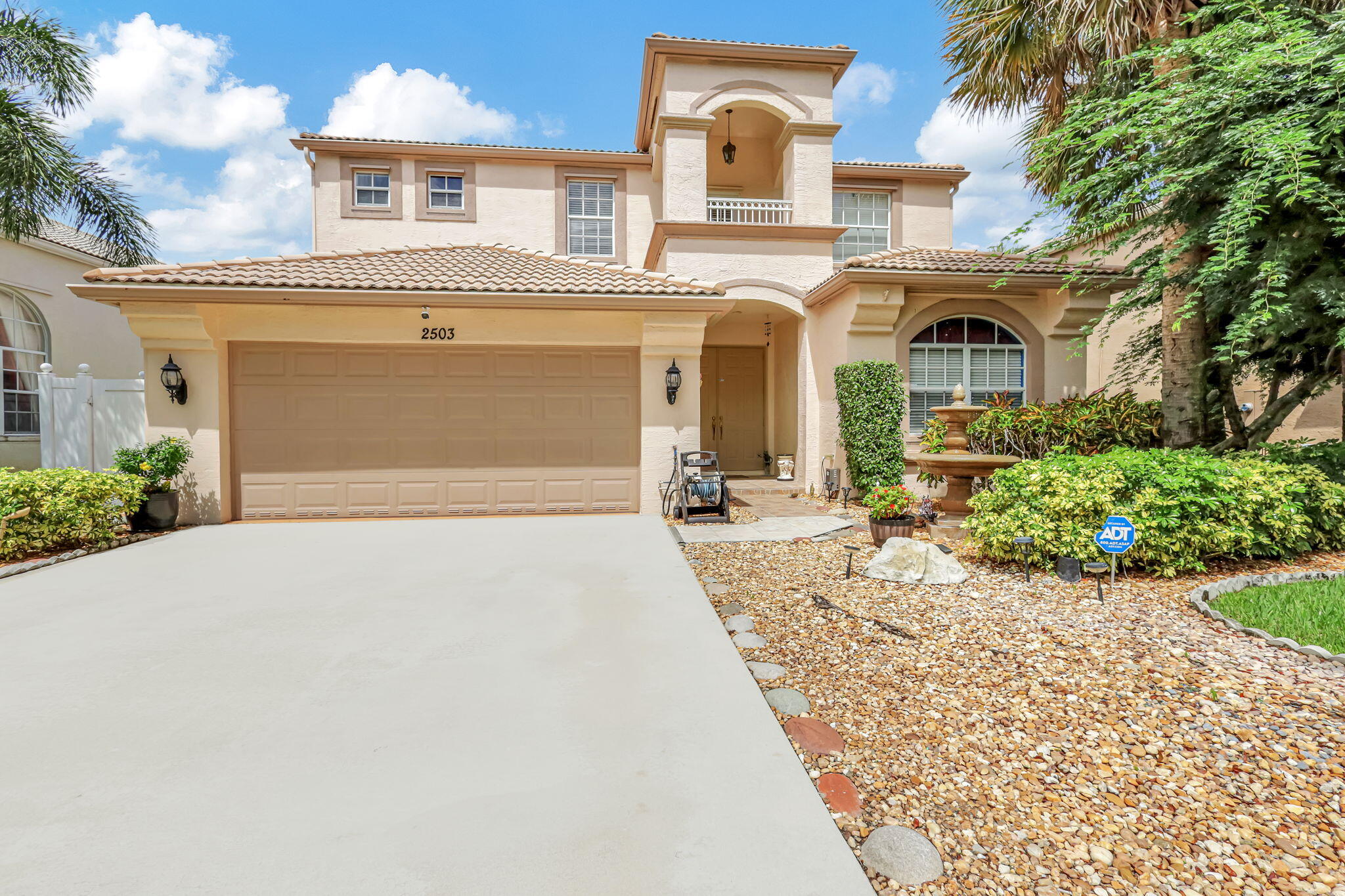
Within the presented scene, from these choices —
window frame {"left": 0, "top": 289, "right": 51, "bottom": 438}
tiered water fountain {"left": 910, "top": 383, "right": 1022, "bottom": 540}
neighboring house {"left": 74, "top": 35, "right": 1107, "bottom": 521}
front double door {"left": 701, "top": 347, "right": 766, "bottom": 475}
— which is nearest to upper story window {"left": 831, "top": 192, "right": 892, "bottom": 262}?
neighboring house {"left": 74, "top": 35, "right": 1107, "bottom": 521}

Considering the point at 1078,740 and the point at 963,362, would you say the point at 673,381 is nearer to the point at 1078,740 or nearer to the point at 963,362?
the point at 963,362

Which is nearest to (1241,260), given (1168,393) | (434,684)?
(1168,393)

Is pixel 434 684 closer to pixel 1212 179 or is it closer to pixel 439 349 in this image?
pixel 439 349

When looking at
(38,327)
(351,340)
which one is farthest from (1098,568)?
(38,327)

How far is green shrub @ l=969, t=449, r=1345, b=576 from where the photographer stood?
5391 millimetres

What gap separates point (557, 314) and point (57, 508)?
642cm

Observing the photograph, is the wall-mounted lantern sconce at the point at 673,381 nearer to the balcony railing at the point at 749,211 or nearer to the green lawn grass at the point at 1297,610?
the balcony railing at the point at 749,211

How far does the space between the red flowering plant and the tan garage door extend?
3.80 meters

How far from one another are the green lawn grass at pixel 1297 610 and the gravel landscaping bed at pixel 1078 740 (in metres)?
0.24

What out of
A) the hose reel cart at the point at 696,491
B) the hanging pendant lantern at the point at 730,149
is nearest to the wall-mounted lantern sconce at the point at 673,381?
the hose reel cart at the point at 696,491

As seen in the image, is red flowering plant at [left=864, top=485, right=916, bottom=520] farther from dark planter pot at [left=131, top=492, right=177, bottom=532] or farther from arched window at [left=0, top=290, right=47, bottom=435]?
arched window at [left=0, top=290, right=47, bottom=435]

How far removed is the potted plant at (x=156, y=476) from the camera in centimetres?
812

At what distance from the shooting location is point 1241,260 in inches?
231

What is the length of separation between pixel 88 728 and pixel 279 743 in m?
1.10
